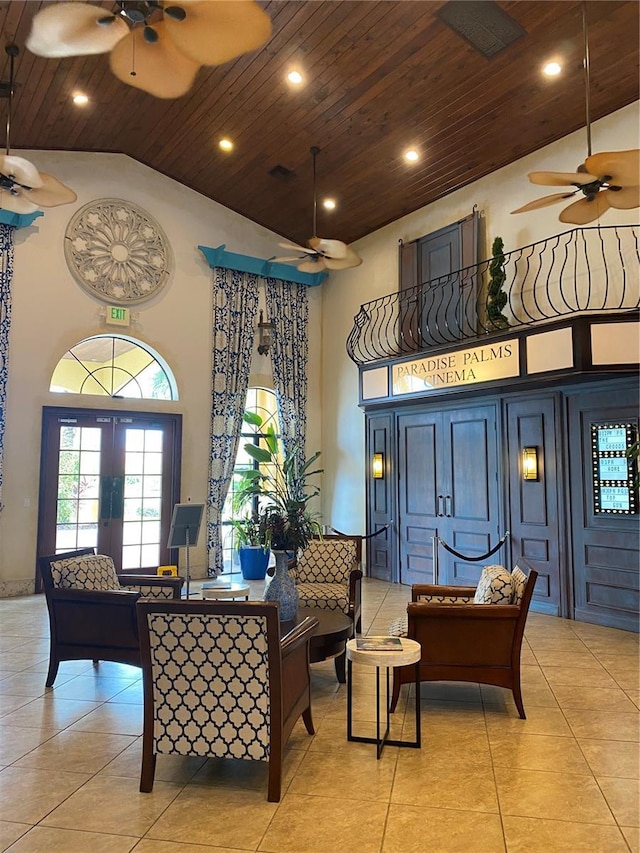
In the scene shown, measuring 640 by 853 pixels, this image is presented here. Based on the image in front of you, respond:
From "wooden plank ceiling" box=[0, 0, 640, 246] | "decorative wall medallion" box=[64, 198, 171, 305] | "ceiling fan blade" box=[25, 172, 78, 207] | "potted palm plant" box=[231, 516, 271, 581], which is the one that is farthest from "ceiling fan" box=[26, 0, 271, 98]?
"potted palm plant" box=[231, 516, 271, 581]

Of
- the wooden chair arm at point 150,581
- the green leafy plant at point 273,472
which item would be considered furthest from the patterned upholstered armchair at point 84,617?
the green leafy plant at point 273,472

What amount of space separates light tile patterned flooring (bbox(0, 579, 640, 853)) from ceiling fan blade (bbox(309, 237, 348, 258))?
4331mm

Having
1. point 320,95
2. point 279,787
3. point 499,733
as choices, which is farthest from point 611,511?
point 320,95

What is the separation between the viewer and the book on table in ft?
11.4

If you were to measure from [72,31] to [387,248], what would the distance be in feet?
21.1

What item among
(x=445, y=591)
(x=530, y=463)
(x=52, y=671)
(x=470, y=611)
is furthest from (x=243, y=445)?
(x=470, y=611)

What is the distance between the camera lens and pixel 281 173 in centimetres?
845

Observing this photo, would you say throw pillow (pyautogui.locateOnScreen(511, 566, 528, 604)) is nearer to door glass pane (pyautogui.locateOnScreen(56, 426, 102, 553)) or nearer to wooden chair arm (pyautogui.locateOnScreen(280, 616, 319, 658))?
wooden chair arm (pyautogui.locateOnScreen(280, 616, 319, 658))

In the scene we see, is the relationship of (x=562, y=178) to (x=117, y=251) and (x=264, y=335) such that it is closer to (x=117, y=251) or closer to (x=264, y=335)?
(x=264, y=335)

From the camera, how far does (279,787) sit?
114 inches

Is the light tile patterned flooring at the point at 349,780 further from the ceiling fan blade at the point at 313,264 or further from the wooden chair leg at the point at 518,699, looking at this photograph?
the ceiling fan blade at the point at 313,264

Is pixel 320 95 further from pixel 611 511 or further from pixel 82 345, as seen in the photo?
pixel 611 511

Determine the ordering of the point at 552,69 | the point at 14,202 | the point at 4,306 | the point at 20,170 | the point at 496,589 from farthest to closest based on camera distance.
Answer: the point at 4,306
the point at 552,69
the point at 14,202
the point at 20,170
the point at 496,589

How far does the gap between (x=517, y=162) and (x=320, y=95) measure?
99.1 inches
